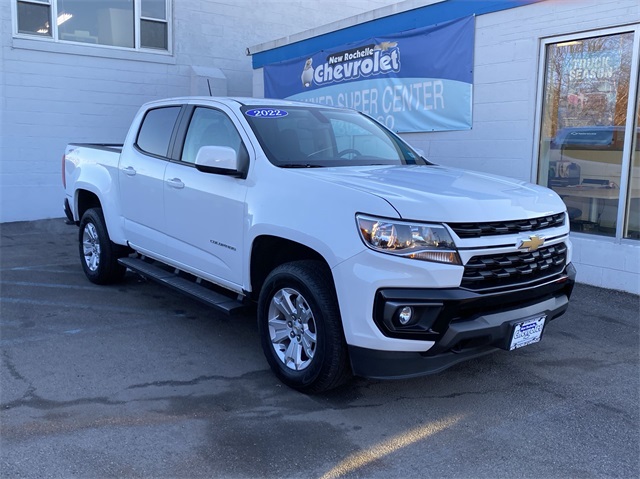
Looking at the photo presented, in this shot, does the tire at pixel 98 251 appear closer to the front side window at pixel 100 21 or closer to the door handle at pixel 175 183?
the door handle at pixel 175 183

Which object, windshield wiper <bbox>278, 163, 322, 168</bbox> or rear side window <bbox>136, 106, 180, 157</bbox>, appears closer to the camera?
windshield wiper <bbox>278, 163, 322, 168</bbox>

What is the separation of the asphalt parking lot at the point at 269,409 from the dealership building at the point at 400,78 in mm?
2169

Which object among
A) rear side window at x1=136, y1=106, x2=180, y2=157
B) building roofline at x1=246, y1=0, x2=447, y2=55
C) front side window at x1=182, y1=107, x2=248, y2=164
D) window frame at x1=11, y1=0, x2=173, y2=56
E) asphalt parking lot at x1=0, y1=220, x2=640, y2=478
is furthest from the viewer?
window frame at x1=11, y1=0, x2=173, y2=56

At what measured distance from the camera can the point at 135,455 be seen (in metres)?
3.23

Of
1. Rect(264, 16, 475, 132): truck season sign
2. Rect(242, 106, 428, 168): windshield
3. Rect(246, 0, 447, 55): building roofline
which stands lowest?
Rect(242, 106, 428, 168): windshield

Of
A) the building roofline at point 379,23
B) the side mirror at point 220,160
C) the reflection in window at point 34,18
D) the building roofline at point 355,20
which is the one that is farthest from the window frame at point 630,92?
the reflection in window at point 34,18

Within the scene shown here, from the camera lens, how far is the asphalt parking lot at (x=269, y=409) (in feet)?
10.5

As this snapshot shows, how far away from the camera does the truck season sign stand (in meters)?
8.05

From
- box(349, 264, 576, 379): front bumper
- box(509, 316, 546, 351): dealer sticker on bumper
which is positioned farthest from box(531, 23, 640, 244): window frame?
box(349, 264, 576, 379): front bumper

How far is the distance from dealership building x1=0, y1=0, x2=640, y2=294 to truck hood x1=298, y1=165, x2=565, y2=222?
10.0ft

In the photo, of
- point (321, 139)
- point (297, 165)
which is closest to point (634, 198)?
point (321, 139)

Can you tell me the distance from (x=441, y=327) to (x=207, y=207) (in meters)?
2.15

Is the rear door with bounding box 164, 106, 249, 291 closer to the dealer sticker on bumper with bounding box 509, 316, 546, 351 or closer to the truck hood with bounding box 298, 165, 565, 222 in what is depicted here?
the truck hood with bounding box 298, 165, 565, 222

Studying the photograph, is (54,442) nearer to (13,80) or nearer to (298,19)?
(13,80)
